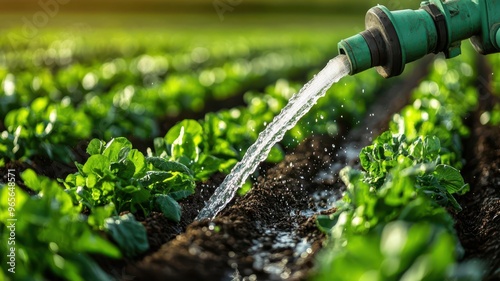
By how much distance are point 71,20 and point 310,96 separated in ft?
98.1

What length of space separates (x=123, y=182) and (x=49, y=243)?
2.96 feet

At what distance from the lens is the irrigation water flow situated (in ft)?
11.9

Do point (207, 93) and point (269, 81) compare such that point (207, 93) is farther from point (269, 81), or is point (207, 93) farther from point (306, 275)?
point (306, 275)

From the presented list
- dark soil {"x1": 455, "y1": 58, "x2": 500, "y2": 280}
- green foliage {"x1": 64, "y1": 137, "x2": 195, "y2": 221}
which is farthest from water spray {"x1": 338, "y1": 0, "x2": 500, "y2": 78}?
green foliage {"x1": 64, "y1": 137, "x2": 195, "y2": 221}

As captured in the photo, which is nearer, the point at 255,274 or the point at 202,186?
the point at 255,274

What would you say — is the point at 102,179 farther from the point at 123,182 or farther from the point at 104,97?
the point at 104,97

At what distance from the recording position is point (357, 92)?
8320 millimetres

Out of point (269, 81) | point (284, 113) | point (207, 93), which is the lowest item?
point (269, 81)

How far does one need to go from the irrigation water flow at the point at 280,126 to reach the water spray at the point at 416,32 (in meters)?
0.13

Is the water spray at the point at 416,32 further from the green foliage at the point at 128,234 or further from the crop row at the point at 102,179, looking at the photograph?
the green foliage at the point at 128,234

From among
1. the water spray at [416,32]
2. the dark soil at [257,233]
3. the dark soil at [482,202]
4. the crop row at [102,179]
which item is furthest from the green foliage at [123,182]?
the dark soil at [482,202]

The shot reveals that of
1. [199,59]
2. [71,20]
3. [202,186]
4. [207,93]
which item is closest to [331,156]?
[202,186]

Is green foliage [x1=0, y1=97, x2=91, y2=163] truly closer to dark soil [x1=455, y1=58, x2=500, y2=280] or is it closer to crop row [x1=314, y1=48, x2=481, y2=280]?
crop row [x1=314, y1=48, x2=481, y2=280]

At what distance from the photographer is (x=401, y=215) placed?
246 centimetres
